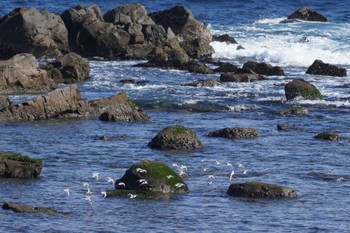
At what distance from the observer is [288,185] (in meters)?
32.1

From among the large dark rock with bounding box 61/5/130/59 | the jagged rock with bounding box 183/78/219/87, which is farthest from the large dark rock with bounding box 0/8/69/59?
the jagged rock with bounding box 183/78/219/87

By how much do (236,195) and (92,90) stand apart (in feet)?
67.0

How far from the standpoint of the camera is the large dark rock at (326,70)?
56750mm

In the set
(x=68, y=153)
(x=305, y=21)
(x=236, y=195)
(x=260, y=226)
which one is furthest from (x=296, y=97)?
(x=305, y=21)

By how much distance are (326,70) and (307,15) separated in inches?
945

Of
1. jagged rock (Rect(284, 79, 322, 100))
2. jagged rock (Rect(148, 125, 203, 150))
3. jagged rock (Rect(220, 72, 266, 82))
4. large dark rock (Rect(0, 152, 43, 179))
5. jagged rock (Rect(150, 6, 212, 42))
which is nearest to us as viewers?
large dark rock (Rect(0, 152, 43, 179))

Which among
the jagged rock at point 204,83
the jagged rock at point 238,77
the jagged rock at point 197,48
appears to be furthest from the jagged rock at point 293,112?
the jagged rock at point 197,48

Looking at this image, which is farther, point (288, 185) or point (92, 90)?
point (92, 90)

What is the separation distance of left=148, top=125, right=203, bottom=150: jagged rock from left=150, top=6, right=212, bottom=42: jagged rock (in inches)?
1160

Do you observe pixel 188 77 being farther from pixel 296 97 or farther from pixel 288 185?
pixel 288 185

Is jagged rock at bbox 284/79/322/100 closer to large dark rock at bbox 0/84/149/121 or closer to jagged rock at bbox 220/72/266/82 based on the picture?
jagged rock at bbox 220/72/266/82

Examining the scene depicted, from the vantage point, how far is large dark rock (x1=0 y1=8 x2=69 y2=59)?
193 ft

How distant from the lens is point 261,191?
30.3 m

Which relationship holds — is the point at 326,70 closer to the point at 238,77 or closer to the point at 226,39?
the point at 238,77
